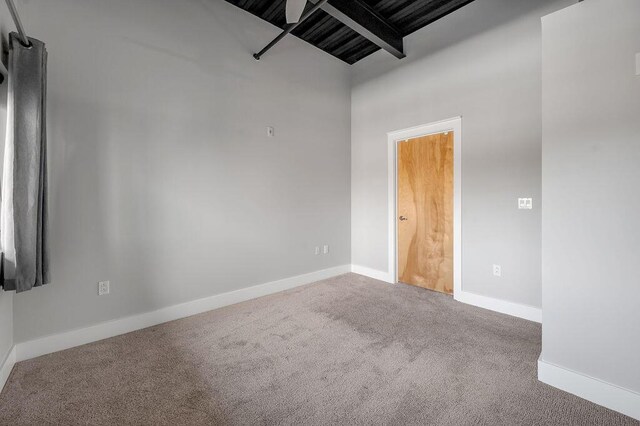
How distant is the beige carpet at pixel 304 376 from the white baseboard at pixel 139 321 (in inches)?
3.5

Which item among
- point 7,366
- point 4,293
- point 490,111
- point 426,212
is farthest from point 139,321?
point 490,111

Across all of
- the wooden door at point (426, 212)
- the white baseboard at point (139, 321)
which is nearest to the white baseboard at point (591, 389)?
the wooden door at point (426, 212)

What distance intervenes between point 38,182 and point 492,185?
12.9 ft

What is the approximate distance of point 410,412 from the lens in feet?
4.93

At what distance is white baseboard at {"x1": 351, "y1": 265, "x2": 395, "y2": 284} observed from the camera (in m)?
3.90

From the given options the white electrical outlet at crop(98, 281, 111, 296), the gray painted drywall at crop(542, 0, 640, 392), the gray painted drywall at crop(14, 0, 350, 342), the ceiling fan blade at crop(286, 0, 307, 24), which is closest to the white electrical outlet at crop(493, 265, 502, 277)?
the gray painted drywall at crop(542, 0, 640, 392)

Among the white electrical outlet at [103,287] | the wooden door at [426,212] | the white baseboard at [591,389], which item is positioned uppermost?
the wooden door at [426,212]

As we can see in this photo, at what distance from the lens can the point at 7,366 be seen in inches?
72.4

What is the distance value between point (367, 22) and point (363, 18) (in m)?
0.07

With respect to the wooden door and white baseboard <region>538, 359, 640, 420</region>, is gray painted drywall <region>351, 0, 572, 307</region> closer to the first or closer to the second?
the wooden door

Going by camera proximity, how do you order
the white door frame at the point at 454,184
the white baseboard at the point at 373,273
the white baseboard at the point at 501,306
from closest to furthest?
1. the white baseboard at the point at 501,306
2. the white door frame at the point at 454,184
3. the white baseboard at the point at 373,273

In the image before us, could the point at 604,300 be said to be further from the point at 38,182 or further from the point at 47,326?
the point at 47,326

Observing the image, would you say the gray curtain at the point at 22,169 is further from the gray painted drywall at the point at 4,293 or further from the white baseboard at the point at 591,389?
the white baseboard at the point at 591,389

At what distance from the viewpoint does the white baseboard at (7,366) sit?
174cm
